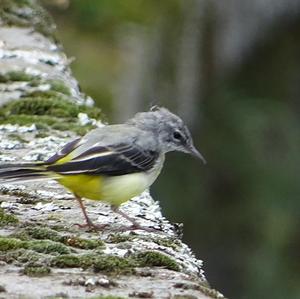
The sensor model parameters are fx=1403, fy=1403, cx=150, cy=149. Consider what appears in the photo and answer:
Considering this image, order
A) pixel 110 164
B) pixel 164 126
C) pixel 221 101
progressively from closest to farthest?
pixel 110 164 < pixel 164 126 < pixel 221 101

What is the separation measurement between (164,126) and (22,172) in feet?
4.14

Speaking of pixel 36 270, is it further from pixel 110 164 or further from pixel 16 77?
pixel 16 77

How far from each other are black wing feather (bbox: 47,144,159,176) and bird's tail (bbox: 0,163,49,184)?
0.05 metres

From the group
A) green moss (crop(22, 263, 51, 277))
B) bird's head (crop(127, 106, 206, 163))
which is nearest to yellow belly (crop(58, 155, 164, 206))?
bird's head (crop(127, 106, 206, 163))

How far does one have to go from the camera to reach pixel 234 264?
51.6 ft

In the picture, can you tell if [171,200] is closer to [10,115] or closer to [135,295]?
[10,115]

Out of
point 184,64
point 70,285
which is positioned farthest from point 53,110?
point 184,64

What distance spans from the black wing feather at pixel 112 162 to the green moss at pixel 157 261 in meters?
1.15

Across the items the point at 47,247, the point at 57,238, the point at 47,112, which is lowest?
the point at 47,112

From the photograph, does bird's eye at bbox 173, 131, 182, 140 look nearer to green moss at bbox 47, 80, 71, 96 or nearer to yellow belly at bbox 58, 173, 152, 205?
yellow belly at bbox 58, 173, 152, 205

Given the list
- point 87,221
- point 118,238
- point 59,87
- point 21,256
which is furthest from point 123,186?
point 59,87

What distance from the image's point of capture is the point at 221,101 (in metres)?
17.1

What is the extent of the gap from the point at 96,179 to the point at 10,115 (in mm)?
1442

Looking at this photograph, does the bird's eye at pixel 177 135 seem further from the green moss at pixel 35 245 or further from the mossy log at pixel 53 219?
the green moss at pixel 35 245
